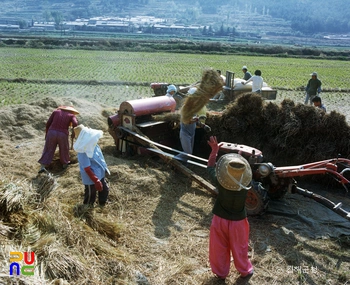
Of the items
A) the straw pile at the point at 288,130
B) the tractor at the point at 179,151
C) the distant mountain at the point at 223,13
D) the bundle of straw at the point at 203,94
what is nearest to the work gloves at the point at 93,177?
the tractor at the point at 179,151

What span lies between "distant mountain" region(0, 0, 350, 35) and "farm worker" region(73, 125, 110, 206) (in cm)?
14019

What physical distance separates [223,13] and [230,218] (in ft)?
631

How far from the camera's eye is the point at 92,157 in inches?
210

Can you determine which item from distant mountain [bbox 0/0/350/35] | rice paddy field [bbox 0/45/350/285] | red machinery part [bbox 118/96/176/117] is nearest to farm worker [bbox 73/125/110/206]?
rice paddy field [bbox 0/45/350/285]

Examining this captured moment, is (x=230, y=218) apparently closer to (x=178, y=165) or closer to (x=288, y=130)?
(x=178, y=165)

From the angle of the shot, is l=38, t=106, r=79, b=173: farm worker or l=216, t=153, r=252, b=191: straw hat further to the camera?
l=38, t=106, r=79, b=173: farm worker

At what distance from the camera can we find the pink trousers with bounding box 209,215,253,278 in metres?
4.17

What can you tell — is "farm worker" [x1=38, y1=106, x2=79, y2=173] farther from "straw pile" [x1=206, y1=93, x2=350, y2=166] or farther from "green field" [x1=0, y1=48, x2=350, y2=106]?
"green field" [x1=0, y1=48, x2=350, y2=106]

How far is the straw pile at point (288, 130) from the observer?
283 inches

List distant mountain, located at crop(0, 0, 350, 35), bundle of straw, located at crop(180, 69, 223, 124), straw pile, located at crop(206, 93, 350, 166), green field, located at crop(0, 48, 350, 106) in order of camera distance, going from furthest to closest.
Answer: distant mountain, located at crop(0, 0, 350, 35) → green field, located at crop(0, 48, 350, 106) → straw pile, located at crop(206, 93, 350, 166) → bundle of straw, located at crop(180, 69, 223, 124)

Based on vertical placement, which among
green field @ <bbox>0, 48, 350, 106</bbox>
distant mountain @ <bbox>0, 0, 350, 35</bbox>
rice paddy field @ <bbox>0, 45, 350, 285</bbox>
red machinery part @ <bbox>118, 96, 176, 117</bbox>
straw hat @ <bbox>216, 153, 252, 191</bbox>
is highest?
distant mountain @ <bbox>0, 0, 350, 35</bbox>

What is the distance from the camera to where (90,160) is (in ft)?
17.6

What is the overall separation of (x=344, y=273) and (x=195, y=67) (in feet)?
85.2

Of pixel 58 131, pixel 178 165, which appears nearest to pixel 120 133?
pixel 58 131
